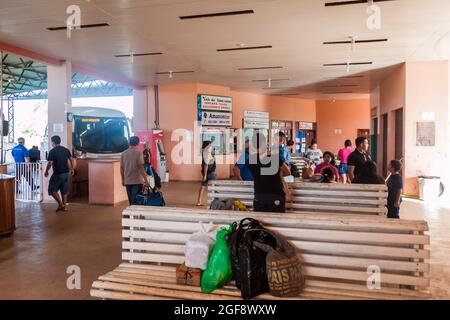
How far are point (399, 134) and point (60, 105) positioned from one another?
855 cm

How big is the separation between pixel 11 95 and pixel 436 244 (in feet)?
77.9

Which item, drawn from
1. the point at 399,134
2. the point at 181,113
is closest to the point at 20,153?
Result: the point at 181,113

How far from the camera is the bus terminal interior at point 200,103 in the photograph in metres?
4.00

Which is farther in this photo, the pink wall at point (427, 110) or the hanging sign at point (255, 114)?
the hanging sign at point (255, 114)

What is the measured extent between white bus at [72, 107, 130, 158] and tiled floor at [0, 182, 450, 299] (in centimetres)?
287

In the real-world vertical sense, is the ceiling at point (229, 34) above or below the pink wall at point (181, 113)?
above

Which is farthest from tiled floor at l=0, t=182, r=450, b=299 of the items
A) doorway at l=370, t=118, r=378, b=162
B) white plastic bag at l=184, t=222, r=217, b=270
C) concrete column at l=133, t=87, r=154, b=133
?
doorway at l=370, t=118, r=378, b=162

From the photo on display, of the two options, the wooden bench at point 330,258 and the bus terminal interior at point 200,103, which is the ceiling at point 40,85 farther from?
the wooden bench at point 330,258

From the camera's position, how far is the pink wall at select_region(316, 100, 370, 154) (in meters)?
17.4

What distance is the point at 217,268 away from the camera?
2.42m

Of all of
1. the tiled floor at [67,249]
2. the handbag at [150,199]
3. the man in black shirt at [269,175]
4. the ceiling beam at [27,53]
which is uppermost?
the ceiling beam at [27,53]

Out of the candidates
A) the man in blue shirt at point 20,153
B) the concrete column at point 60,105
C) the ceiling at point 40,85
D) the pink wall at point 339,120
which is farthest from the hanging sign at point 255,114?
the man in blue shirt at point 20,153

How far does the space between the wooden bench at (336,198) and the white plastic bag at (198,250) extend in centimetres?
174

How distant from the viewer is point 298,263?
2.38m
